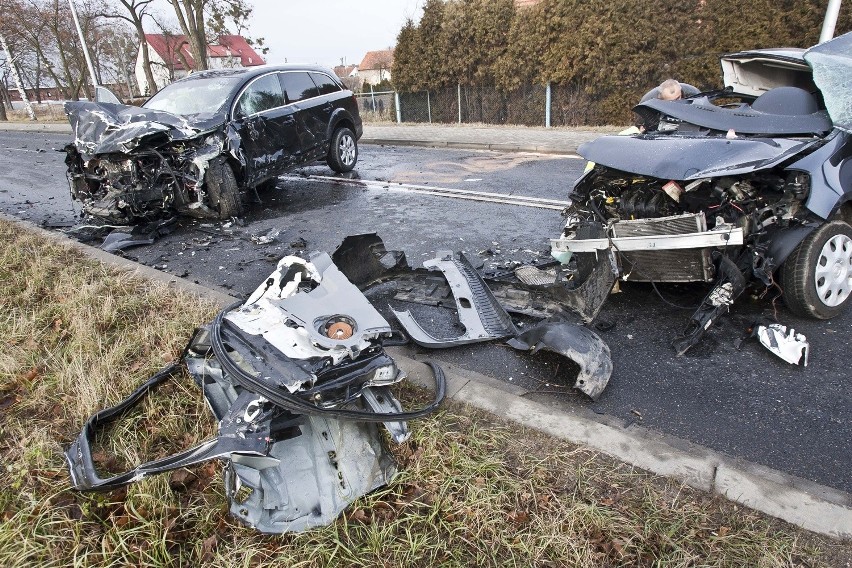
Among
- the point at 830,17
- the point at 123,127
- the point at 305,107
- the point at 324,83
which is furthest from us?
the point at 830,17

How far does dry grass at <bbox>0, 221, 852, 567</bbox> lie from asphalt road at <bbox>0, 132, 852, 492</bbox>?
1.69 feet

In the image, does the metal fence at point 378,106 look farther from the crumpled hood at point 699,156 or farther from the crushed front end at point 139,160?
the crumpled hood at point 699,156

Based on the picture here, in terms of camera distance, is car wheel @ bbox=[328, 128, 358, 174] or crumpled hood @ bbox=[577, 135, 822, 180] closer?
crumpled hood @ bbox=[577, 135, 822, 180]

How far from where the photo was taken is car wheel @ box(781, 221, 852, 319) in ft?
10.1

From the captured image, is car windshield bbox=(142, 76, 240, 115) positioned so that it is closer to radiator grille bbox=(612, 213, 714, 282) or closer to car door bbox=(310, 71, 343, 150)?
car door bbox=(310, 71, 343, 150)

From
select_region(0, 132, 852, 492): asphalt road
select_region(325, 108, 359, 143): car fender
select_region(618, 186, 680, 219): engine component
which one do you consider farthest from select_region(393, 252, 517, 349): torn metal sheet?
select_region(325, 108, 359, 143): car fender

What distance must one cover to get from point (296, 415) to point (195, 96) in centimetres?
635

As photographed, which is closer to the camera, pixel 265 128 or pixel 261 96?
pixel 265 128

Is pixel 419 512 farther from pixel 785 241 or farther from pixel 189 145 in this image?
pixel 189 145

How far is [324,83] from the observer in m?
8.48

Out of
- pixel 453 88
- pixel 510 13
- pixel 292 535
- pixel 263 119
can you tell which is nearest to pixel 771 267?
pixel 292 535

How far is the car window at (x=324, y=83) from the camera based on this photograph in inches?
327

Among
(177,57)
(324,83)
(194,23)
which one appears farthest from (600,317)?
(177,57)

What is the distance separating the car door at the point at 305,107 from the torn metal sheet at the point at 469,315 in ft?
15.4
